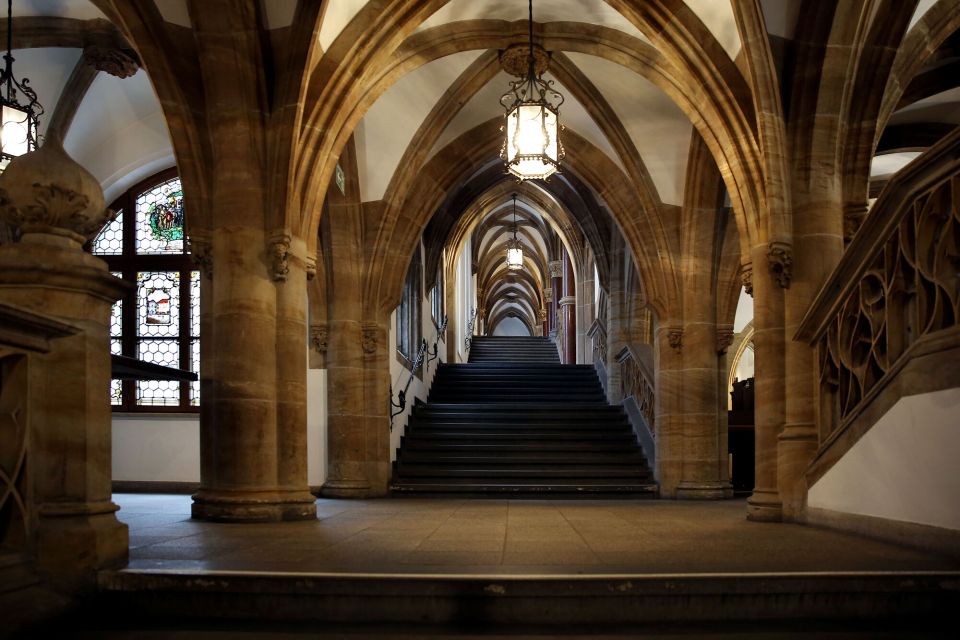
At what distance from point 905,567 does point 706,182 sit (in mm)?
8423

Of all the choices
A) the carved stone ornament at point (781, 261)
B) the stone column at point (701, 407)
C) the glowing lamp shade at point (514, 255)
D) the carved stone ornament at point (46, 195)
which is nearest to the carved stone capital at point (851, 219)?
the carved stone ornament at point (781, 261)

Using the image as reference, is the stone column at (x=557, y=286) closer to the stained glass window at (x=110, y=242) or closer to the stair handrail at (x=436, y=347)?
the stair handrail at (x=436, y=347)

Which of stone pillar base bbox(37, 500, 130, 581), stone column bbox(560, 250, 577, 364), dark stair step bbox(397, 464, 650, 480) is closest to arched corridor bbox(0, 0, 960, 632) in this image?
stone pillar base bbox(37, 500, 130, 581)

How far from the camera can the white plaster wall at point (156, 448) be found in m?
13.7

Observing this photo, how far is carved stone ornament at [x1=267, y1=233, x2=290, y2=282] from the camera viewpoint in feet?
23.9

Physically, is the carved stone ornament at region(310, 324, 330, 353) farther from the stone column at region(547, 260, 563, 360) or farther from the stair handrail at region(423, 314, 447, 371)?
the stone column at region(547, 260, 563, 360)

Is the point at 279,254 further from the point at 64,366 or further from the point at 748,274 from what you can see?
the point at 748,274

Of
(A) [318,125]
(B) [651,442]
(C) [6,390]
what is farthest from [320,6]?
(B) [651,442]

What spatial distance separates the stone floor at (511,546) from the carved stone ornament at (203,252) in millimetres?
1944

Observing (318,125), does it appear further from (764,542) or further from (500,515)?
(764,542)

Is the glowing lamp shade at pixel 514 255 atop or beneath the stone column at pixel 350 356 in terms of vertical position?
atop

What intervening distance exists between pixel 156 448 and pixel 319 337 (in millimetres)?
3235

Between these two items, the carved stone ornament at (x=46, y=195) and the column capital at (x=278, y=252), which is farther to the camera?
the column capital at (x=278, y=252)

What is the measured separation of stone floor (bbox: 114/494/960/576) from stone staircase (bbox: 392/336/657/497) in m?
4.54
